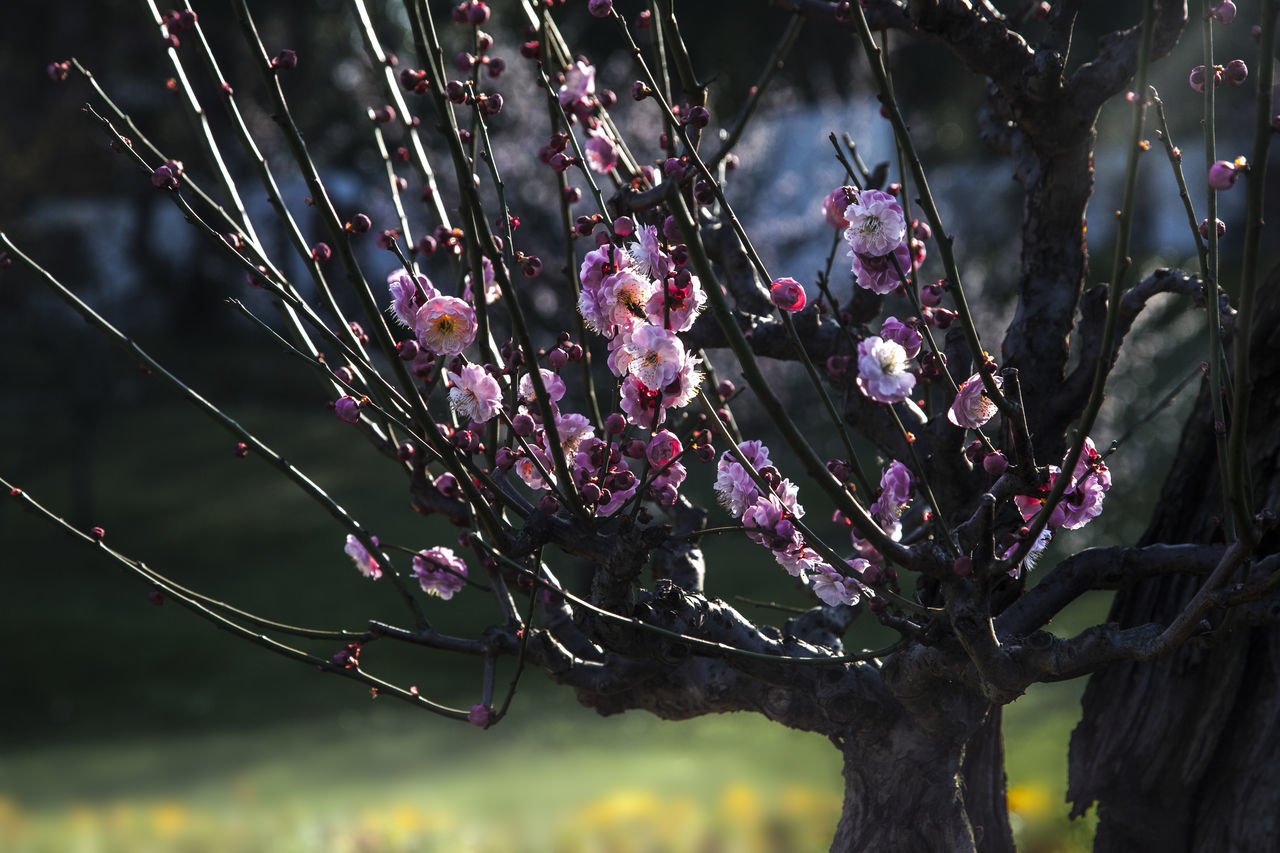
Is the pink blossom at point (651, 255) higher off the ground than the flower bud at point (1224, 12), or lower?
lower

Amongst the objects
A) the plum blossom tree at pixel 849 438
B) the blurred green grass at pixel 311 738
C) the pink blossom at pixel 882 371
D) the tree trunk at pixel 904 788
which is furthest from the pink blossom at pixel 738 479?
the blurred green grass at pixel 311 738

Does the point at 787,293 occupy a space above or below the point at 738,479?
above

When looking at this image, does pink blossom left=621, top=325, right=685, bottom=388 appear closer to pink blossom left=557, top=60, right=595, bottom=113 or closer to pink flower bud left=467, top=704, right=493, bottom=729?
pink blossom left=557, top=60, right=595, bottom=113

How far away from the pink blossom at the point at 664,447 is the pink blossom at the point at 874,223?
1.29 feet

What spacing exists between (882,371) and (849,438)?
66cm

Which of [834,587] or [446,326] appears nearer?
[446,326]

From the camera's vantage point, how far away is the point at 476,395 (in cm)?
167

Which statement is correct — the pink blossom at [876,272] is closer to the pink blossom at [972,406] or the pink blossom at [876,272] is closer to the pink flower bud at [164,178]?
the pink blossom at [972,406]

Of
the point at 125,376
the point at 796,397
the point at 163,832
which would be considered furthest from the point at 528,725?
the point at 125,376

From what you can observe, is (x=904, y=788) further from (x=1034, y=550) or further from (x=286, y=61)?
(x=286, y=61)

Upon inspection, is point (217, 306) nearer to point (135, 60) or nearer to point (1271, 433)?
point (135, 60)

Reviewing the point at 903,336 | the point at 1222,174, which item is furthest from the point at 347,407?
the point at 1222,174

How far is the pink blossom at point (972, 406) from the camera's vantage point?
62.9 inches

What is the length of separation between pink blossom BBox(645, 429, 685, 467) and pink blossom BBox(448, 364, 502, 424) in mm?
239
